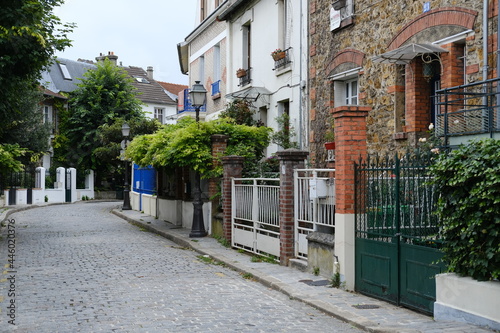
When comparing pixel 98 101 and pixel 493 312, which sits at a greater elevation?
pixel 98 101

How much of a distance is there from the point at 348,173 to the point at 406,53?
12.7ft

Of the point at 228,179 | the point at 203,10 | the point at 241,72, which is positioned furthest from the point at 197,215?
the point at 203,10

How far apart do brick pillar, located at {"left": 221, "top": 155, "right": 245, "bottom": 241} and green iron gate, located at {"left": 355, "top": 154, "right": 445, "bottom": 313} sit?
5.62 m

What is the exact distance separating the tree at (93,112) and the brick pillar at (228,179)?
27488 millimetres

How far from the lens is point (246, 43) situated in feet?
70.3

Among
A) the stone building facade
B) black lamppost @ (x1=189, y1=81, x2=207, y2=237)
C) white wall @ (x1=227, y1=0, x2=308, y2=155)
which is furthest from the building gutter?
black lamppost @ (x1=189, y1=81, x2=207, y2=237)

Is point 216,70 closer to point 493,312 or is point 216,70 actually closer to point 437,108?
point 437,108

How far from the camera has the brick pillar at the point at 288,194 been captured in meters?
11.1

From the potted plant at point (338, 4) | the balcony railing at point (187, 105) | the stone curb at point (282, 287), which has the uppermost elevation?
the potted plant at point (338, 4)

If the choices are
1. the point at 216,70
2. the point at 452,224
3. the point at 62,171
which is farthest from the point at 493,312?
the point at 62,171

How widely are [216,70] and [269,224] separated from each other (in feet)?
43.8

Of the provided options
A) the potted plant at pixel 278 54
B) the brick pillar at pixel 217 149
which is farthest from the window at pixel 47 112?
the brick pillar at pixel 217 149

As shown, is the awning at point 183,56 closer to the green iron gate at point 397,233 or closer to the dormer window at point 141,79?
the green iron gate at point 397,233

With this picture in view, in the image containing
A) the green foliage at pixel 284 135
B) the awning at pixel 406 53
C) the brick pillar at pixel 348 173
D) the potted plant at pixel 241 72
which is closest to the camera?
the brick pillar at pixel 348 173
